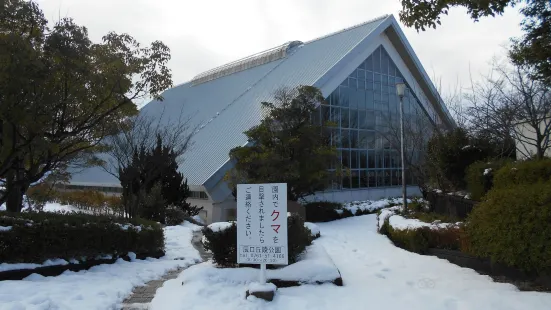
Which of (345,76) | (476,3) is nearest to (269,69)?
(345,76)

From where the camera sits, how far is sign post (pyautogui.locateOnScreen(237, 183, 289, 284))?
5387 millimetres

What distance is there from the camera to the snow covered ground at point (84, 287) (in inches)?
188

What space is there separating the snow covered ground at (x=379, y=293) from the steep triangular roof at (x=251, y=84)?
39.7ft

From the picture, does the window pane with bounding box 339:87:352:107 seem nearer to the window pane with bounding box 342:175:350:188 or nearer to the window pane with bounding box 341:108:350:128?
the window pane with bounding box 341:108:350:128

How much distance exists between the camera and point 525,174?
7457 millimetres

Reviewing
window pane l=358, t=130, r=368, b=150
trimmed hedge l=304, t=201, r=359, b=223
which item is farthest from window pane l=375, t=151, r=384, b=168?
trimmed hedge l=304, t=201, r=359, b=223

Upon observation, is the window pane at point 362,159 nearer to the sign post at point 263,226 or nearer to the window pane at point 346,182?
the window pane at point 346,182

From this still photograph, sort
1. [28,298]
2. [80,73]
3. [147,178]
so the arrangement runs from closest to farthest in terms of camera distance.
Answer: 1. [28,298]
2. [80,73]
3. [147,178]

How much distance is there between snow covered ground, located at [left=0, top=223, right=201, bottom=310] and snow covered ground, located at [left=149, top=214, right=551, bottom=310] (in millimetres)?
672

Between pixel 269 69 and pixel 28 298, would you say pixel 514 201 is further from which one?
pixel 269 69

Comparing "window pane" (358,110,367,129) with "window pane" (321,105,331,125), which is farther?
"window pane" (358,110,367,129)

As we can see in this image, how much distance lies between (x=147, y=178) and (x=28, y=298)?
982cm

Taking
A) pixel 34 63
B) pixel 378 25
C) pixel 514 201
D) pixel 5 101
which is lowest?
pixel 514 201

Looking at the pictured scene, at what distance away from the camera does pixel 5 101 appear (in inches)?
236
